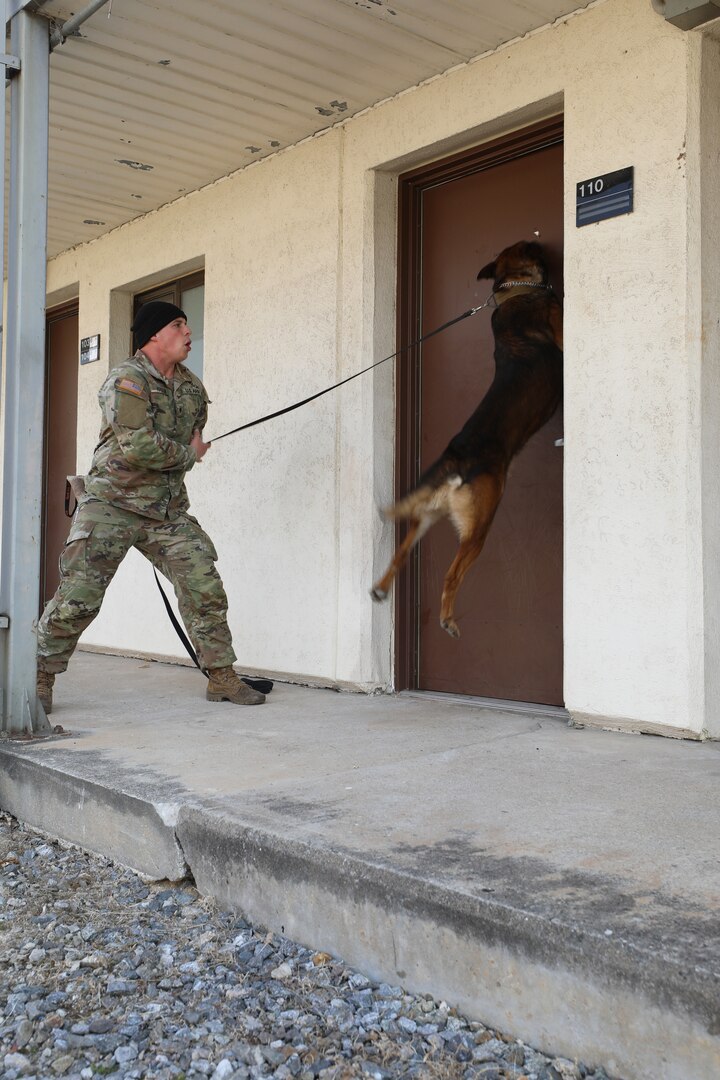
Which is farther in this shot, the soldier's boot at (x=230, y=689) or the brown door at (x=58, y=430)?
the brown door at (x=58, y=430)

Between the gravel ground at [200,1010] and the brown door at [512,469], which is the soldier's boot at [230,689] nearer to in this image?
the brown door at [512,469]

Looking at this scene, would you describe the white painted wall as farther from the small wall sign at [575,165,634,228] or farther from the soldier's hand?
the soldier's hand

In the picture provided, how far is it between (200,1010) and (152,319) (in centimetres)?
349

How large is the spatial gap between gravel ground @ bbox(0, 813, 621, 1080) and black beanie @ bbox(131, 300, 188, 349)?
2.91 m

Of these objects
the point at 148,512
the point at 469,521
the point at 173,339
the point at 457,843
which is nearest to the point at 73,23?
the point at 173,339

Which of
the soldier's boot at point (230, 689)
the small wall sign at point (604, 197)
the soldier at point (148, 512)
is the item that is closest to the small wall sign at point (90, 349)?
the soldier at point (148, 512)

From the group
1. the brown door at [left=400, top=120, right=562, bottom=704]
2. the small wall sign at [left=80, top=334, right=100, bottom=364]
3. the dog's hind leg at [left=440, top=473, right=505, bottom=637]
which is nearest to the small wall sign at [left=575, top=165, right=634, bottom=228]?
the brown door at [left=400, top=120, right=562, bottom=704]

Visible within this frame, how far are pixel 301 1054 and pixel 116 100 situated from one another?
500 centimetres

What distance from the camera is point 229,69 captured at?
4891mm

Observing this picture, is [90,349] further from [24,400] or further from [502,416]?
[502,416]

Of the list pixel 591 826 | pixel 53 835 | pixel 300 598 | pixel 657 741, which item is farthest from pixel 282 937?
pixel 300 598

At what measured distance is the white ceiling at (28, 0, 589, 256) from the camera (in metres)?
4.31

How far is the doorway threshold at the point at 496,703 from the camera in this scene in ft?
14.9

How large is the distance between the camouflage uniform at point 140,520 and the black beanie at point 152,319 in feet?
Answer: 0.36
